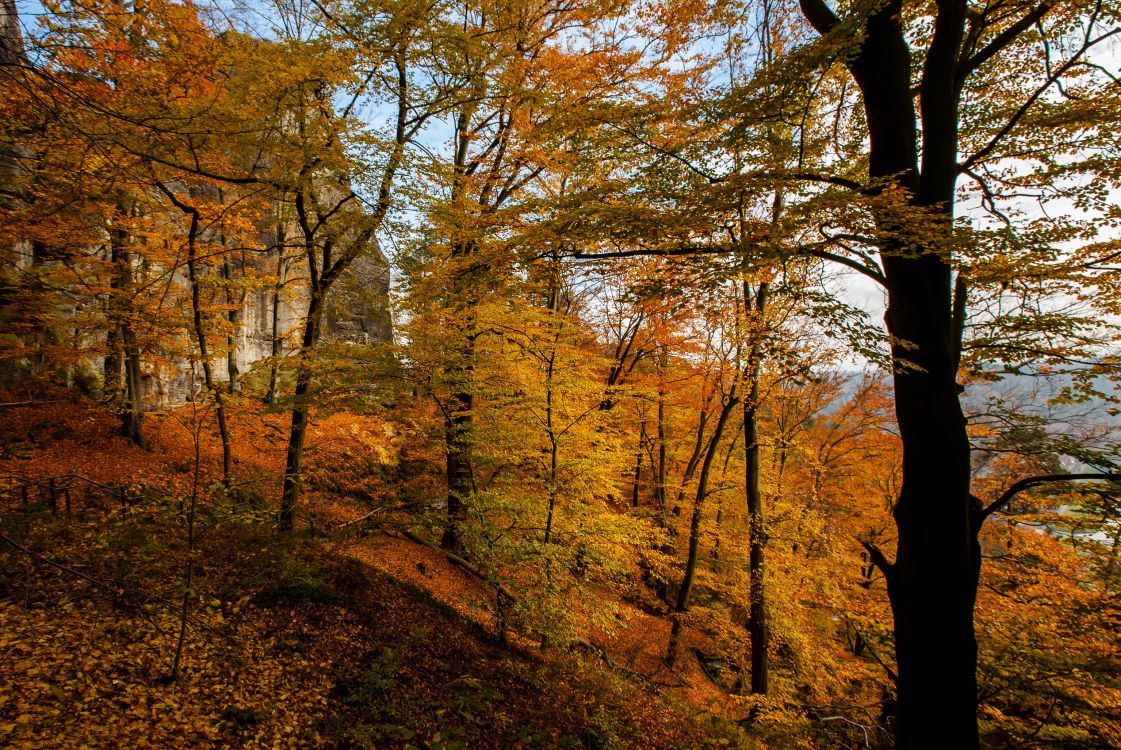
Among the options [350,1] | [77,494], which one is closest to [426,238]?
[350,1]

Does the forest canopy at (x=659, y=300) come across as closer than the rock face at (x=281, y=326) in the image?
Yes

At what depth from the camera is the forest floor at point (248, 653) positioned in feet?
13.3

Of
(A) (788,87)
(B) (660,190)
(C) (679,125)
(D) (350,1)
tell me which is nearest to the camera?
(A) (788,87)

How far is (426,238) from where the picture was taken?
7.98 meters

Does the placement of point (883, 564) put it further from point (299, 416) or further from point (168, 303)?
point (168, 303)

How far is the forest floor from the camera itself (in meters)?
4.04

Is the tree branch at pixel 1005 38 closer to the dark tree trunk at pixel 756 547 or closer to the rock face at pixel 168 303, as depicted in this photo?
the dark tree trunk at pixel 756 547

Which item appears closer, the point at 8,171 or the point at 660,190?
the point at 660,190

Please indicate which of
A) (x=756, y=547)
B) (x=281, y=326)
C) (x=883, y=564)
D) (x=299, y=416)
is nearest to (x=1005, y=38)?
(x=883, y=564)

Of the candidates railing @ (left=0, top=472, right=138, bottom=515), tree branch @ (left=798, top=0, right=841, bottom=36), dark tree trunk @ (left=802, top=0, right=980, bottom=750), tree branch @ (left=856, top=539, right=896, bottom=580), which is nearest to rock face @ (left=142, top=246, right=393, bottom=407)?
railing @ (left=0, top=472, right=138, bottom=515)

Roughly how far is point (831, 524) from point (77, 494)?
17137mm

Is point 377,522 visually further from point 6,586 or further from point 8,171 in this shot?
point 8,171

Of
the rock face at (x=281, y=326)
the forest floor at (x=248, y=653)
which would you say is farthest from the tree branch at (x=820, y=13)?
the forest floor at (x=248, y=653)

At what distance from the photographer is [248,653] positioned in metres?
5.06
